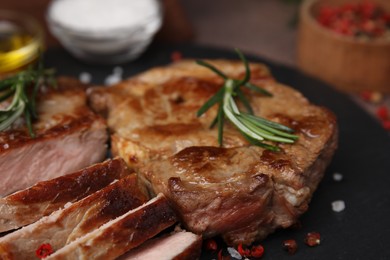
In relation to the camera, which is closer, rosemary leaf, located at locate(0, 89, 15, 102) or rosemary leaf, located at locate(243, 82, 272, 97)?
rosemary leaf, located at locate(0, 89, 15, 102)

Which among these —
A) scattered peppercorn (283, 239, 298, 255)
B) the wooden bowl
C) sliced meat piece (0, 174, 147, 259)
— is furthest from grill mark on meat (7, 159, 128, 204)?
the wooden bowl

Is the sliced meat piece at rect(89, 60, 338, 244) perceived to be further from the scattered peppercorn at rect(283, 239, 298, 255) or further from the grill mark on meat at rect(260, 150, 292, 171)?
the scattered peppercorn at rect(283, 239, 298, 255)

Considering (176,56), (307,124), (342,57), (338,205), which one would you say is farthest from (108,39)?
(338,205)

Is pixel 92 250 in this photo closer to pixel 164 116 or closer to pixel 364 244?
pixel 164 116

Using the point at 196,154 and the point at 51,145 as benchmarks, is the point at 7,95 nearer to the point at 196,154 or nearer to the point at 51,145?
the point at 51,145

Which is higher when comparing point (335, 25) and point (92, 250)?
point (92, 250)

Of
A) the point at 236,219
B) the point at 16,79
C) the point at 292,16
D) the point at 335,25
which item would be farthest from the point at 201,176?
the point at 292,16
